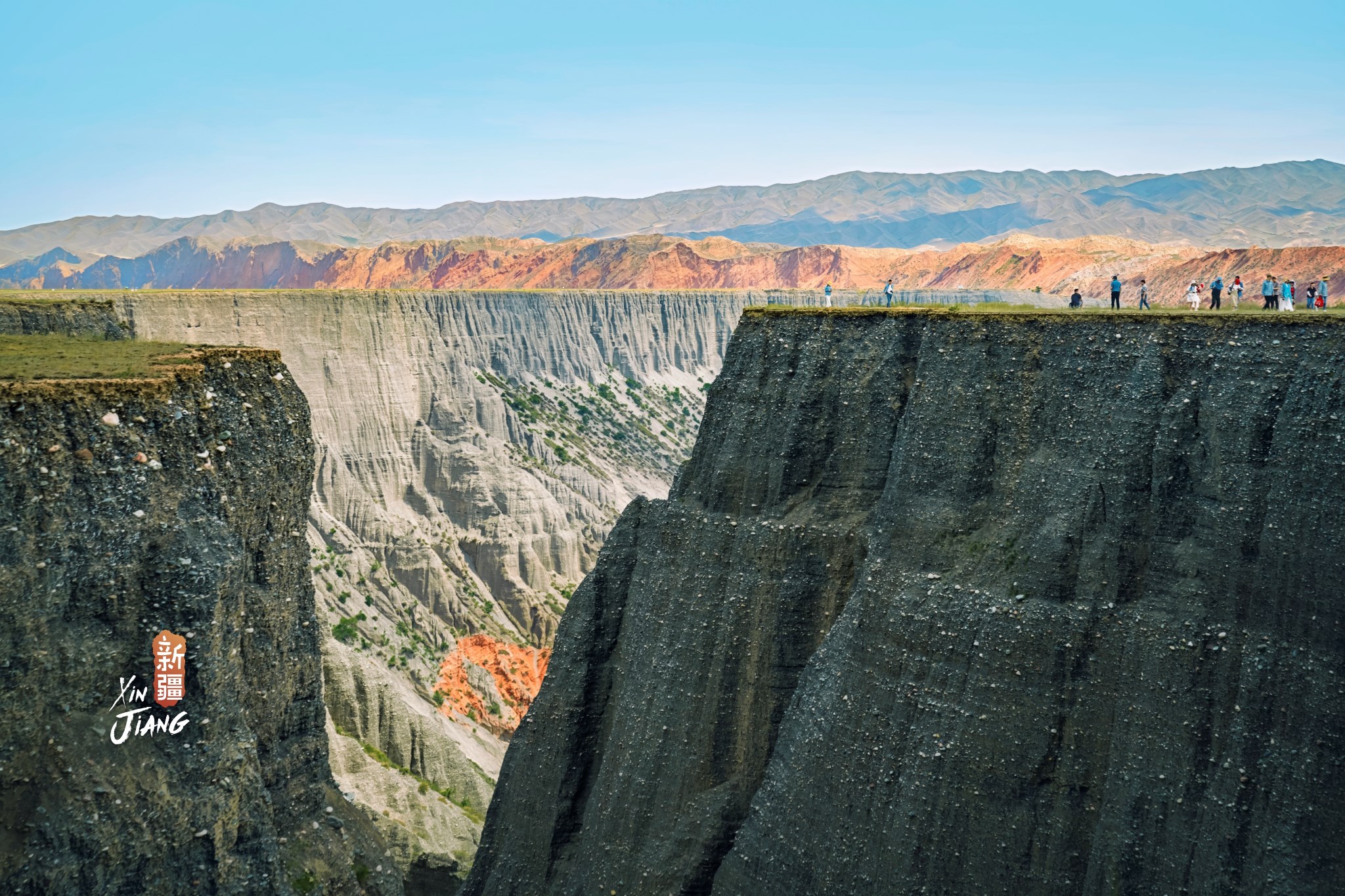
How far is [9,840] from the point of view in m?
20.1

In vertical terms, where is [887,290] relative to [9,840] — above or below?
above

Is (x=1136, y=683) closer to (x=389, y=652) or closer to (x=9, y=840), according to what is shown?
(x=9, y=840)

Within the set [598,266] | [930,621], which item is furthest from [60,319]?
[598,266]

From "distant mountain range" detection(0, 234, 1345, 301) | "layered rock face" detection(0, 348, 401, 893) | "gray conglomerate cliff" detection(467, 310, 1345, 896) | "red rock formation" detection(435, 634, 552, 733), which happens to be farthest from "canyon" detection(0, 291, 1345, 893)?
"distant mountain range" detection(0, 234, 1345, 301)

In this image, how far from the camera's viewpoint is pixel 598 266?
161 meters

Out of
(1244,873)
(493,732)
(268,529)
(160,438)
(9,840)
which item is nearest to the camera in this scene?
(1244,873)

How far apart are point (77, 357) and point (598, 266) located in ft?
447

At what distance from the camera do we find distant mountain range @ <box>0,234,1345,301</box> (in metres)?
153

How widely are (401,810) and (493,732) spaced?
13.9 metres

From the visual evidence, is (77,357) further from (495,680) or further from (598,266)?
(598,266)

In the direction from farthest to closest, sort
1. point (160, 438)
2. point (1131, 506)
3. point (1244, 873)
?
point (160, 438), point (1131, 506), point (1244, 873)

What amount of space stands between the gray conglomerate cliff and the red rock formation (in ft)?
93.0

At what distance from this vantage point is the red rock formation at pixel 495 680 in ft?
189

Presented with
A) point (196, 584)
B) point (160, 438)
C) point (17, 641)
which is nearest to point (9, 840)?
point (17, 641)
